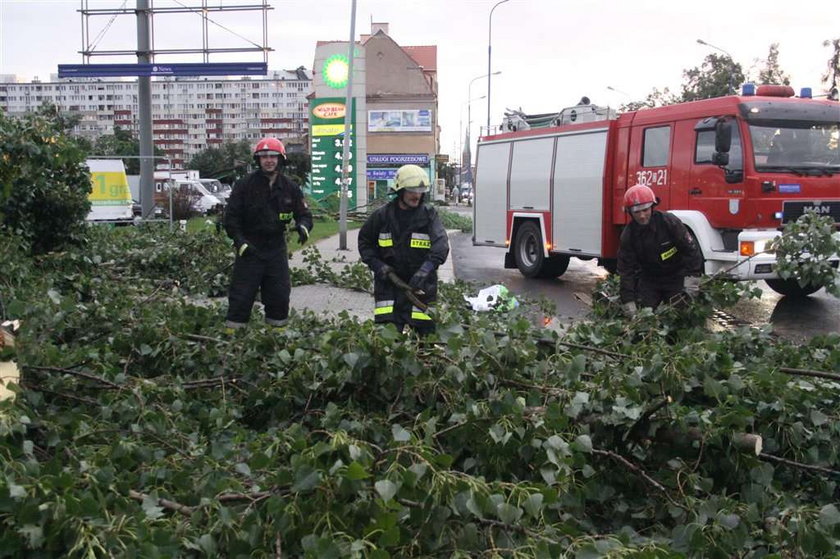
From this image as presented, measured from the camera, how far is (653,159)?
1212cm

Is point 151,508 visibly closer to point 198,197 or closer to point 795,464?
point 795,464

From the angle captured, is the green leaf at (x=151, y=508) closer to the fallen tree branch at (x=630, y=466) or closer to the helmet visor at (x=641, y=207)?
the fallen tree branch at (x=630, y=466)

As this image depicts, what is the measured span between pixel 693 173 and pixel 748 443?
8.63m

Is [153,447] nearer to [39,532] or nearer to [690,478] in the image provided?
[39,532]

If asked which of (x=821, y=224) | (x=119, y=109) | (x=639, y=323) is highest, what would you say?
(x=119, y=109)

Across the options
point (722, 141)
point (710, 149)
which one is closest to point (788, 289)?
point (710, 149)

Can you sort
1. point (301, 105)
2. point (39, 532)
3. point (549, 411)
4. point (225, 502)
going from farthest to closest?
point (301, 105) < point (549, 411) < point (225, 502) < point (39, 532)

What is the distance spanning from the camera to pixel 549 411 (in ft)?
10.5

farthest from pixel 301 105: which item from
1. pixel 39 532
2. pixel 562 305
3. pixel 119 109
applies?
pixel 39 532

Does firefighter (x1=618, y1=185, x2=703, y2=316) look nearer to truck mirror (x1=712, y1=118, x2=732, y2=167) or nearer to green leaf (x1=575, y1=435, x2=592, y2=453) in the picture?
green leaf (x1=575, y1=435, x2=592, y2=453)

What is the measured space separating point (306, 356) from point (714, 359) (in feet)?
6.21

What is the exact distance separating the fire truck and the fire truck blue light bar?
9.86 meters

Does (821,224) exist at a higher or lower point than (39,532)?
higher

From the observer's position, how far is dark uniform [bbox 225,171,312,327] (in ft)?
22.4
